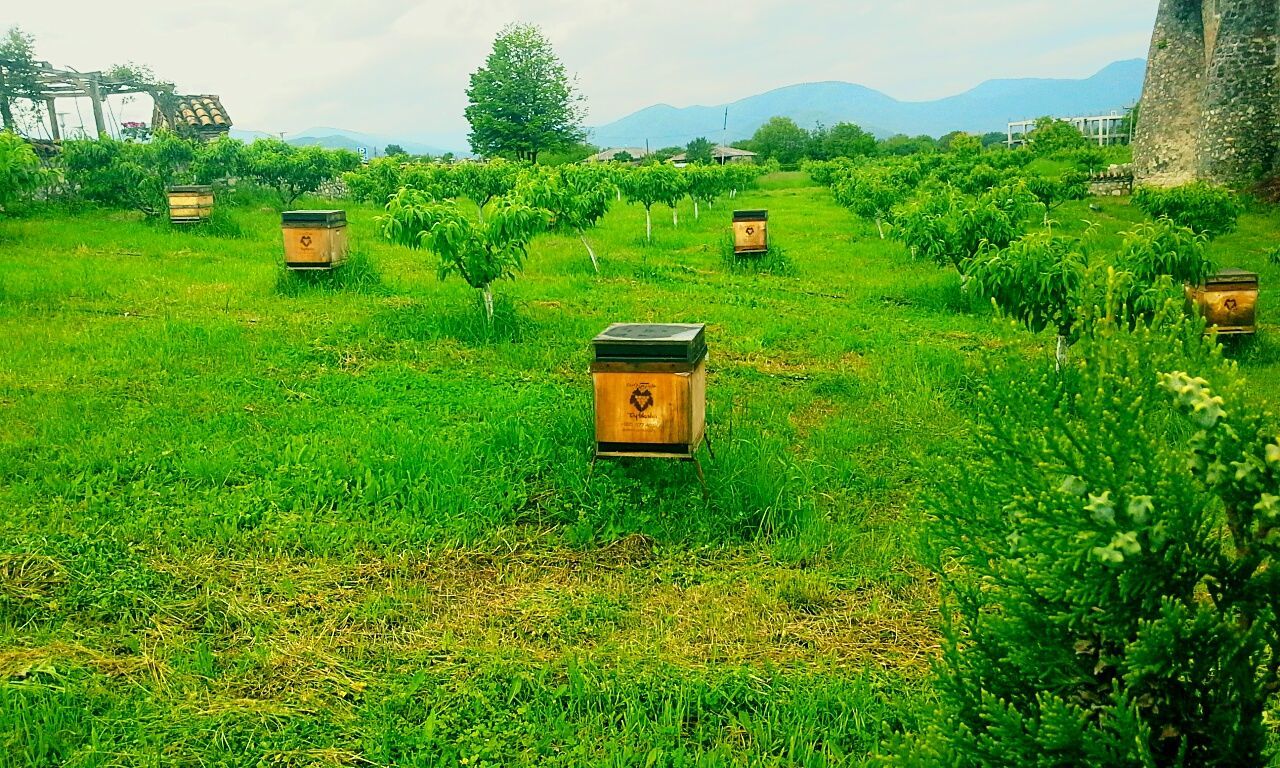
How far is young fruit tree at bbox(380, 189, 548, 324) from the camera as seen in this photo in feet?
28.4

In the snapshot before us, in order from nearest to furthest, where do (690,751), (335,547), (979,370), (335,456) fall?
(690,751), (335,547), (335,456), (979,370)

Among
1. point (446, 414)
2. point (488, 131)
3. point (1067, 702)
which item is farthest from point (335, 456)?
point (488, 131)

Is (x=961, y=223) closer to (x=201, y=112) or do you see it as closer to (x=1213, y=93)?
(x=1213, y=93)

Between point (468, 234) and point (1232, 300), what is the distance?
7089 millimetres

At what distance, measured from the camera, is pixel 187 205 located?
15.3 metres

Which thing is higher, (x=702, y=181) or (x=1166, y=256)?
(x=702, y=181)

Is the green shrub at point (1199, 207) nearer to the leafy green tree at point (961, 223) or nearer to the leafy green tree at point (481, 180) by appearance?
the leafy green tree at point (961, 223)

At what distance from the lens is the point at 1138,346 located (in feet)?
6.60

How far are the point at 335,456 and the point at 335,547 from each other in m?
1.05

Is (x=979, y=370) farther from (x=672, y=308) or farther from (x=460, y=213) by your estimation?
(x=460, y=213)

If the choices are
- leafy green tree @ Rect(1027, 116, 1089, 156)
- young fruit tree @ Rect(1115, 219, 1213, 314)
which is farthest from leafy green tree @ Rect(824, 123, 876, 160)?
young fruit tree @ Rect(1115, 219, 1213, 314)

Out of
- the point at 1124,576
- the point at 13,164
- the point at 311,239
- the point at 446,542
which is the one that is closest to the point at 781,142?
the point at 311,239

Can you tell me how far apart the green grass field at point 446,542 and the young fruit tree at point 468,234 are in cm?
53

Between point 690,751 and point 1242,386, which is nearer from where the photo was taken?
point 1242,386
